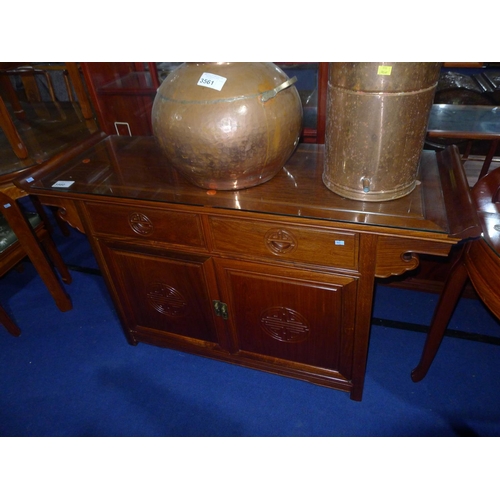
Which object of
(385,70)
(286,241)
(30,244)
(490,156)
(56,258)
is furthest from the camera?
(56,258)

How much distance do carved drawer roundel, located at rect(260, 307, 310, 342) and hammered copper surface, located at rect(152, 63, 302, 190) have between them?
1.39 feet

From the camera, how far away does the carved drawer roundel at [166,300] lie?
1.19m

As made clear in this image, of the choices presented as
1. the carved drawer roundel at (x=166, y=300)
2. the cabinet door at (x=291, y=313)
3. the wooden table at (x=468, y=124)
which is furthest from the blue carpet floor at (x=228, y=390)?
the wooden table at (x=468, y=124)

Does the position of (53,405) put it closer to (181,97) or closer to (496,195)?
(181,97)

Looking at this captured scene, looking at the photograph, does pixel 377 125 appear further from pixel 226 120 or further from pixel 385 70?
pixel 226 120

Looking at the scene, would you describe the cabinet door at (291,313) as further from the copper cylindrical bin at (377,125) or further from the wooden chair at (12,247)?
the wooden chair at (12,247)

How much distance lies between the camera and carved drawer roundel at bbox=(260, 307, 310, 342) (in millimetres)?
1059

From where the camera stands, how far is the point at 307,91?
1.50 metres

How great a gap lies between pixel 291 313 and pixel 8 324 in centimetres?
123

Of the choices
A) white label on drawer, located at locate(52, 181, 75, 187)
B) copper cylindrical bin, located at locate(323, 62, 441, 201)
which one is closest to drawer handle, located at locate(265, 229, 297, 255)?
copper cylindrical bin, located at locate(323, 62, 441, 201)

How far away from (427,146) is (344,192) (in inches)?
45.1

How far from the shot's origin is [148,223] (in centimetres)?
102

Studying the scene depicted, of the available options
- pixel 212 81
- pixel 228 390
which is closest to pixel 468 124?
pixel 212 81

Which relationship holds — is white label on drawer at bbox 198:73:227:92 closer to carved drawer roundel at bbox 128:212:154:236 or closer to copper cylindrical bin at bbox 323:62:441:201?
copper cylindrical bin at bbox 323:62:441:201
